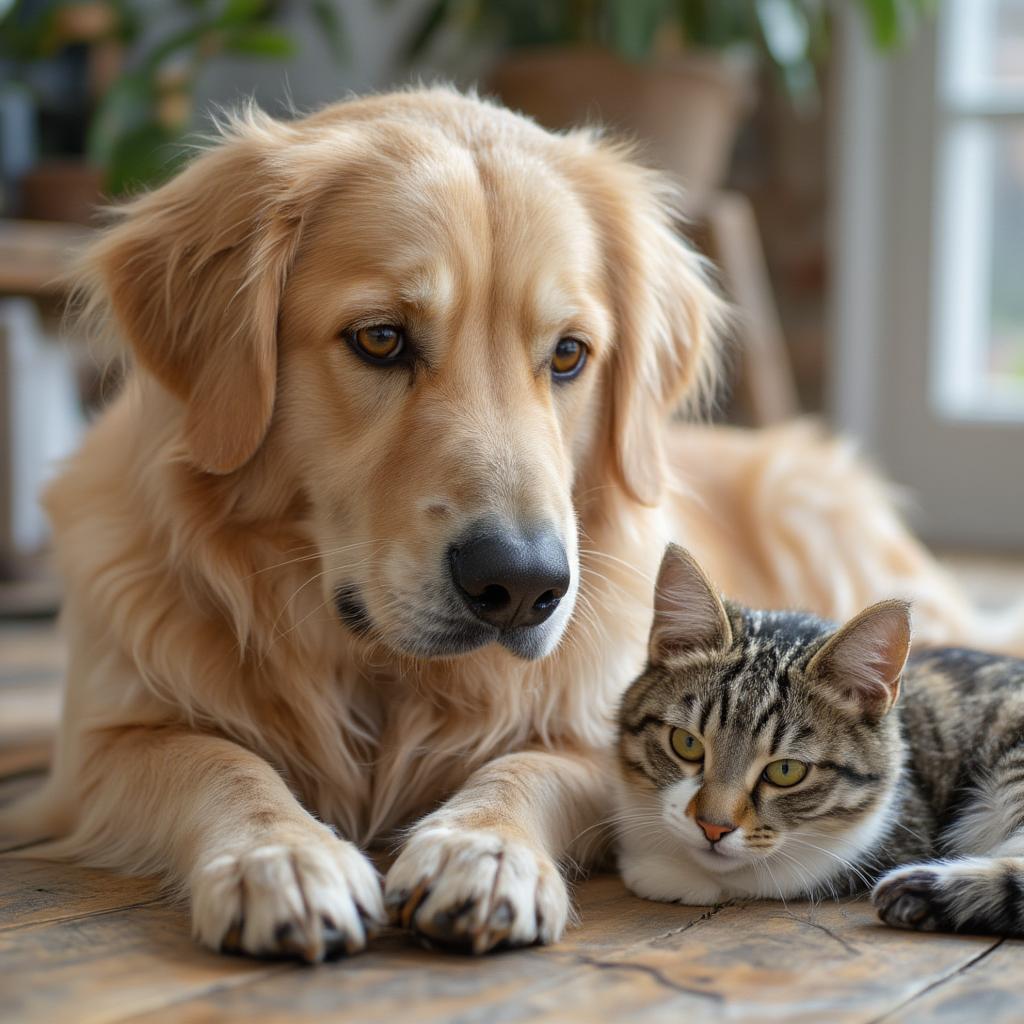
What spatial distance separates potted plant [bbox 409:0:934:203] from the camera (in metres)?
3.69

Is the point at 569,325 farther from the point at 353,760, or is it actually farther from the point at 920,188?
the point at 920,188

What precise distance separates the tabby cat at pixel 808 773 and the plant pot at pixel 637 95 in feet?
7.49

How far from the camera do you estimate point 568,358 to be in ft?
5.82

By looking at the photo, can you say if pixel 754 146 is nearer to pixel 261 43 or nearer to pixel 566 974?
pixel 261 43

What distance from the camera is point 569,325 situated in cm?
174

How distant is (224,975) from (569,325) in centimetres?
89

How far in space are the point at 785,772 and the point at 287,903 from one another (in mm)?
550

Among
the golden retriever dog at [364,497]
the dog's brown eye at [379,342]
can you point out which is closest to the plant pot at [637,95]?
the golden retriever dog at [364,497]

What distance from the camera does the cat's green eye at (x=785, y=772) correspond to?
4.82 feet

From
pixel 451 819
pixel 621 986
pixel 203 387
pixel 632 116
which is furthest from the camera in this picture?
pixel 632 116

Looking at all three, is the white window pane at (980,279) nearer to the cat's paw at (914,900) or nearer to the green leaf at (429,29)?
the green leaf at (429,29)

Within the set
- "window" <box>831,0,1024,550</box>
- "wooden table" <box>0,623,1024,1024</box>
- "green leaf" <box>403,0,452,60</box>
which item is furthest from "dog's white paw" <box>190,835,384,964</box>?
"window" <box>831,0,1024,550</box>

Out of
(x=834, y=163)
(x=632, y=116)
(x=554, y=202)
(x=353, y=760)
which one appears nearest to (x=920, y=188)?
(x=834, y=163)

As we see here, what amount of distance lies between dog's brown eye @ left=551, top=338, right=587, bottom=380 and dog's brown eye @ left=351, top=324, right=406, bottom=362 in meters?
0.22
